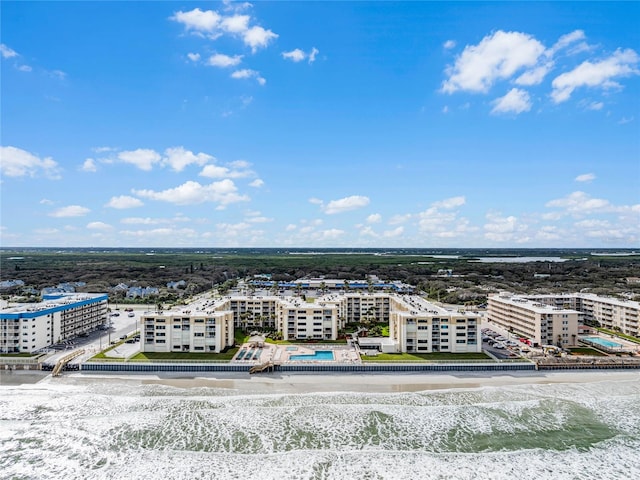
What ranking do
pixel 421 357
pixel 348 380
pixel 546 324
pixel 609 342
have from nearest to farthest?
pixel 348 380, pixel 421 357, pixel 546 324, pixel 609 342

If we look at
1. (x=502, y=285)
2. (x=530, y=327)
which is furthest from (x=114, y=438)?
(x=502, y=285)

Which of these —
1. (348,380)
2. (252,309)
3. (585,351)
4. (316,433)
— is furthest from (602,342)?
(252,309)

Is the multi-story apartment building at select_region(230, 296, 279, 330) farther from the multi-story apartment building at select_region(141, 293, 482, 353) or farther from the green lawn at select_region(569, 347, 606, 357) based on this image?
the green lawn at select_region(569, 347, 606, 357)

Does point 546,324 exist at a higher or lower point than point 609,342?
higher

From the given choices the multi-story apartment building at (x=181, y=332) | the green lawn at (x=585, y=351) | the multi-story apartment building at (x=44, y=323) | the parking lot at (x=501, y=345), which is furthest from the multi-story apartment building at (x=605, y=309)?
the multi-story apartment building at (x=44, y=323)

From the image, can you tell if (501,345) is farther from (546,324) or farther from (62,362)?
(62,362)

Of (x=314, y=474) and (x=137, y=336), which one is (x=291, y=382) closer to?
(x=314, y=474)
